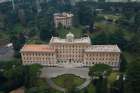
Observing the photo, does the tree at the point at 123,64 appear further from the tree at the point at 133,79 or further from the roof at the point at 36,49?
the roof at the point at 36,49

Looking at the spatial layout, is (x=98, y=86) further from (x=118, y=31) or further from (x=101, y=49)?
(x=118, y=31)

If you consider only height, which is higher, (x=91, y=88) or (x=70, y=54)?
(x=70, y=54)

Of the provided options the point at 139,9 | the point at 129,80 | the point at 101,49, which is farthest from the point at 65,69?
the point at 139,9

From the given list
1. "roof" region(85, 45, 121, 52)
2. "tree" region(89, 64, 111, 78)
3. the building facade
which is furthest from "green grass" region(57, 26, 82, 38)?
"tree" region(89, 64, 111, 78)

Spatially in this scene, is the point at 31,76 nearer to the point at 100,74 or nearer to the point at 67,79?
the point at 67,79

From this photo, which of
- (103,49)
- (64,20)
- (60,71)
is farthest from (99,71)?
(64,20)

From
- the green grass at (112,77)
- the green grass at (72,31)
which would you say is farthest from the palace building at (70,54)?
the green grass at (72,31)
